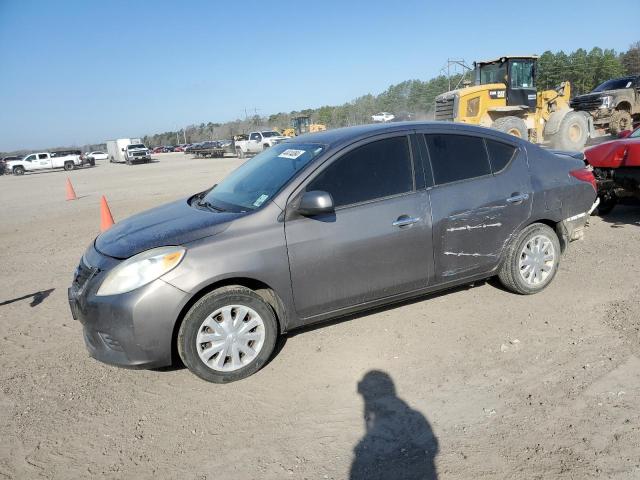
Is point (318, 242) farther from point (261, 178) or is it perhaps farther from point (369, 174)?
point (261, 178)

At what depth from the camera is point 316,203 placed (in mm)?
3414

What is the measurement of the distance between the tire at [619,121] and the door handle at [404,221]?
18412mm

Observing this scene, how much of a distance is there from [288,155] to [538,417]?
2.76 meters

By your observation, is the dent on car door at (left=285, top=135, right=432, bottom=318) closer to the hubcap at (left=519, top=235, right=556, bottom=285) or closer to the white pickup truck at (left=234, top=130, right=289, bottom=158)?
the hubcap at (left=519, top=235, right=556, bottom=285)

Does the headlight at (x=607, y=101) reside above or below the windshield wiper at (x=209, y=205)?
above

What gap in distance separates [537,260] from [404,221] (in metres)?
1.67

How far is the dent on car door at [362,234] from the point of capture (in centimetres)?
358

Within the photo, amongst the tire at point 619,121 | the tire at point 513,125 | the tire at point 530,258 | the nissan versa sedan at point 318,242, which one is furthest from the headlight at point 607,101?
the tire at point 530,258

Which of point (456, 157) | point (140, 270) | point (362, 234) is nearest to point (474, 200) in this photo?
point (456, 157)

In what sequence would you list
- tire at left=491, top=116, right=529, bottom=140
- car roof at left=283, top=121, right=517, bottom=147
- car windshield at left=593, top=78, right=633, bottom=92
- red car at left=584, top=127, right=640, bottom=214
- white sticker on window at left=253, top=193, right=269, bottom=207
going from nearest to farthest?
white sticker on window at left=253, top=193, right=269, bottom=207 < car roof at left=283, top=121, right=517, bottom=147 < red car at left=584, top=127, right=640, bottom=214 < tire at left=491, top=116, right=529, bottom=140 < car windshield at left=593, top=78, right=633, bottom=92

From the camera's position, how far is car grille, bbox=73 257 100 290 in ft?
11.2

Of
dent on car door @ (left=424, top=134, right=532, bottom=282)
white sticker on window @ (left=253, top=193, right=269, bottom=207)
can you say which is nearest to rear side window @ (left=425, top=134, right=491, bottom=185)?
dent on car door @ (left=424, top=134, right=532, bottom=282)

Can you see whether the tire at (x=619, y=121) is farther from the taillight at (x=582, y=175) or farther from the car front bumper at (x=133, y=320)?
the car front bumper at (x=133, y=320)

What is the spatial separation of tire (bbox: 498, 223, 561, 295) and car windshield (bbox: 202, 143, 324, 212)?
6.92ft
